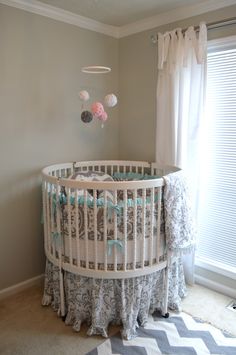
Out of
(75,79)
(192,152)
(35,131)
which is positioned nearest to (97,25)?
(75,79)

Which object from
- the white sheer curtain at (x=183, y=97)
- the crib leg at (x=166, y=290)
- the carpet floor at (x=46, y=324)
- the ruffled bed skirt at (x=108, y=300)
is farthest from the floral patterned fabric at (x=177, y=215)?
the carpet floor at (x=46, y=324)

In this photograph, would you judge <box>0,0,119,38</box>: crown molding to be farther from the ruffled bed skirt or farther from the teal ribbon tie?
the ruffled bed skirt

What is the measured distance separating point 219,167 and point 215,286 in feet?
3.47

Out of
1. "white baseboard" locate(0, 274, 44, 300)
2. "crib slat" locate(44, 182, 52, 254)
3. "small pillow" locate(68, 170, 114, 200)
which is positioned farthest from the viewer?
"small pillow" locate(68, 170, 114, 200)

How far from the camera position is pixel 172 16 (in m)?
2.63

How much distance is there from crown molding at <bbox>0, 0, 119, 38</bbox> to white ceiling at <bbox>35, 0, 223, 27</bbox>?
1.9 inches

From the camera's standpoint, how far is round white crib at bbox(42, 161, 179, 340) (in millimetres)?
1938

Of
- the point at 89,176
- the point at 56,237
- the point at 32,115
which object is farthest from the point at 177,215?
the point at 32,115

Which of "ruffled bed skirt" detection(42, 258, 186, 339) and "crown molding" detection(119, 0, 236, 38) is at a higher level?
"crown molding" detection(119, 0, 236, 38)

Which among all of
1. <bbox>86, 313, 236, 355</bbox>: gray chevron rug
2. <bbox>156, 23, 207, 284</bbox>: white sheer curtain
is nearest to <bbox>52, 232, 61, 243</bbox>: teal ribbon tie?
<bbox>86, 313, 236, 355</bbox>: gray chevron rug

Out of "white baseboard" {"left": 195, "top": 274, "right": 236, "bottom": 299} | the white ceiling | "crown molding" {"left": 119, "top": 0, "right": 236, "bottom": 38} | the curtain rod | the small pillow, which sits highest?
the white ceiling

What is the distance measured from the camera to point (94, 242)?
1985 mm

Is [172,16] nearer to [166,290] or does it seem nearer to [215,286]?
[166,290]

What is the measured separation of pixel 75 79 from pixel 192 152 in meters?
1.29
